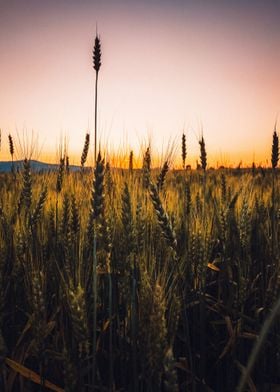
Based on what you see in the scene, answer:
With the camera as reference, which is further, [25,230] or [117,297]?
[25,230]

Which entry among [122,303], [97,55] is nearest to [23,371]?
[122,303]

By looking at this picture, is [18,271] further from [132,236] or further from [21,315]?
[132,236]

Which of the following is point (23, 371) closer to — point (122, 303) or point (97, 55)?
point (122, 303)

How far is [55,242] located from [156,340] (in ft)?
4.06

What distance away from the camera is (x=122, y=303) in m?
1.73

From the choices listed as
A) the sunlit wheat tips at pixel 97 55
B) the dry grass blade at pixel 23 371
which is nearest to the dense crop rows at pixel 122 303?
the dry grass blade at pixel 23 371

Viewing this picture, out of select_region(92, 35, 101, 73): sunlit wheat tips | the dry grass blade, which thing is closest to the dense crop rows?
the dry grass blade

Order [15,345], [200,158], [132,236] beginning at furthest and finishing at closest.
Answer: [200,158] → [15,345] → [132,236]

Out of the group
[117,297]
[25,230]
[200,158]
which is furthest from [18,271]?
[200,158]

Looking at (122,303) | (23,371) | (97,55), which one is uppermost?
(97,55)

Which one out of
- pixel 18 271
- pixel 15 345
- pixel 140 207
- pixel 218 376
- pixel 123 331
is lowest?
pixel 218 376

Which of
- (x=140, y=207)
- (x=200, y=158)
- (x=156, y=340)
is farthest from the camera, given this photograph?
(x=200, y=158)

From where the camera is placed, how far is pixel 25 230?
1.98m

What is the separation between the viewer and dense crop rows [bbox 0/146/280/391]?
1.20m
